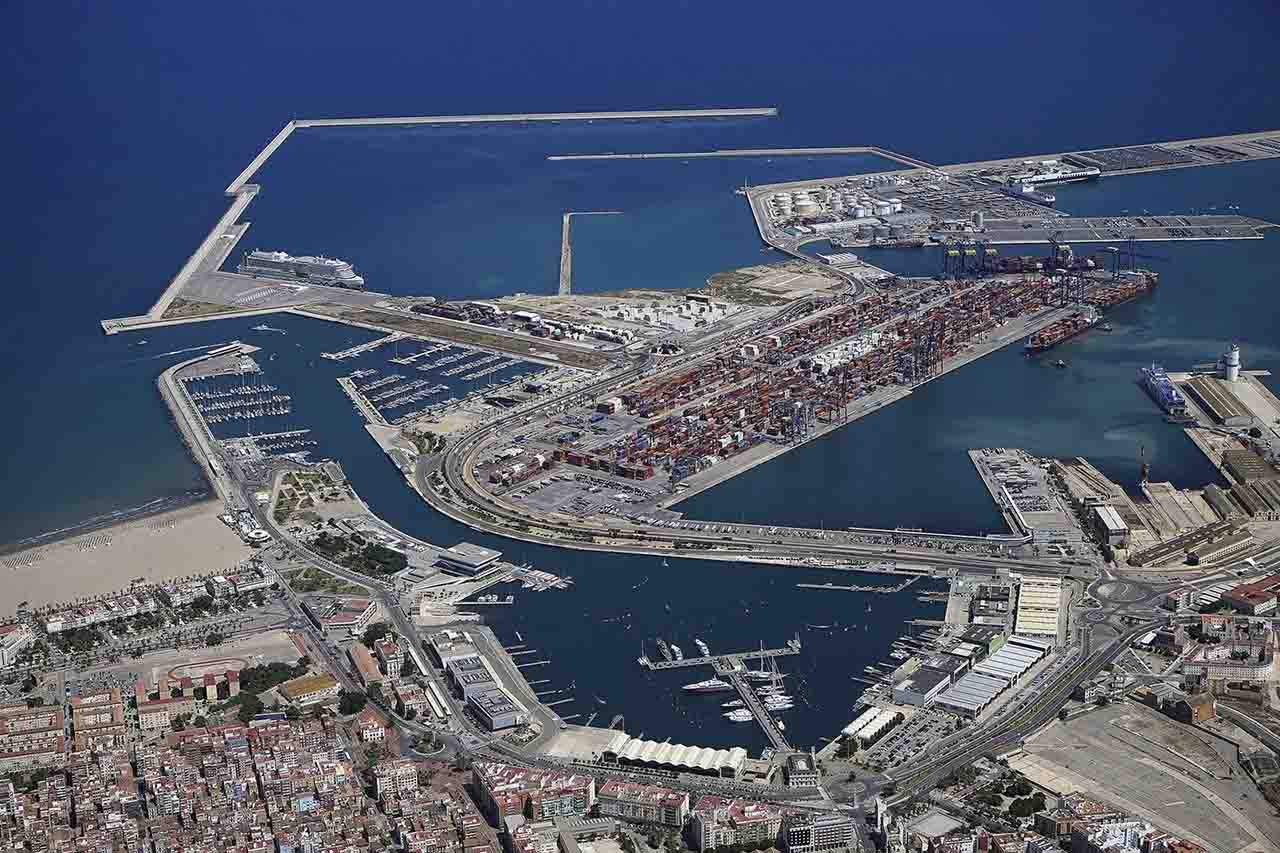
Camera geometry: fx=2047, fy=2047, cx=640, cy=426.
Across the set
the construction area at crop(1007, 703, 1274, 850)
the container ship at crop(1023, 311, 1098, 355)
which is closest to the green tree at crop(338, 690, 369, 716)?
the construction area at crop(1007, 703, 1274, 850)

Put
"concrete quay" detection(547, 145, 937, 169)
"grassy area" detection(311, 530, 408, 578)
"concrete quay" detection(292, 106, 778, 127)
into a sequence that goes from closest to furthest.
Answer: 1. "grassy area" detection(311, 530, 408, 578)
2. "concrete quay" detection(547, 145, 937, 169)
3. "concrete quay" detection(292, 106, 778, 127)

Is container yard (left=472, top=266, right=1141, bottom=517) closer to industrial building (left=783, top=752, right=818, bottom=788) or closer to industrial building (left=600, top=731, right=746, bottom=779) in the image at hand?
industrial building (left=600, top=731, right=746, bottom=779)

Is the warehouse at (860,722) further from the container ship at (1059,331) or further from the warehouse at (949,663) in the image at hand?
the container ship at (1059,331)

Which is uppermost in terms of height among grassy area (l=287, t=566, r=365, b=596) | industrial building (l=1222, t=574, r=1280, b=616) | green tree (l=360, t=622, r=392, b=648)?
industrial building (l=1222, t=574, r=1280, b=616)

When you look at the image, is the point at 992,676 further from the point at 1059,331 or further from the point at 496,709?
the point at 1059,331

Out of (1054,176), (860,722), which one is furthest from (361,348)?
(1054,176)

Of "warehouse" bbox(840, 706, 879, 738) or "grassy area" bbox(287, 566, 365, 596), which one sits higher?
"warehouse" bbox(840, 706, 879, 738)

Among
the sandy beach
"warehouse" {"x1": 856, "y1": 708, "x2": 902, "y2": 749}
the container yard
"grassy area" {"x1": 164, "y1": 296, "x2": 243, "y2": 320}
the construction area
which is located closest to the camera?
Answer: the construction area

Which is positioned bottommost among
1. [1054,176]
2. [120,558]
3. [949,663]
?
[120,558]
